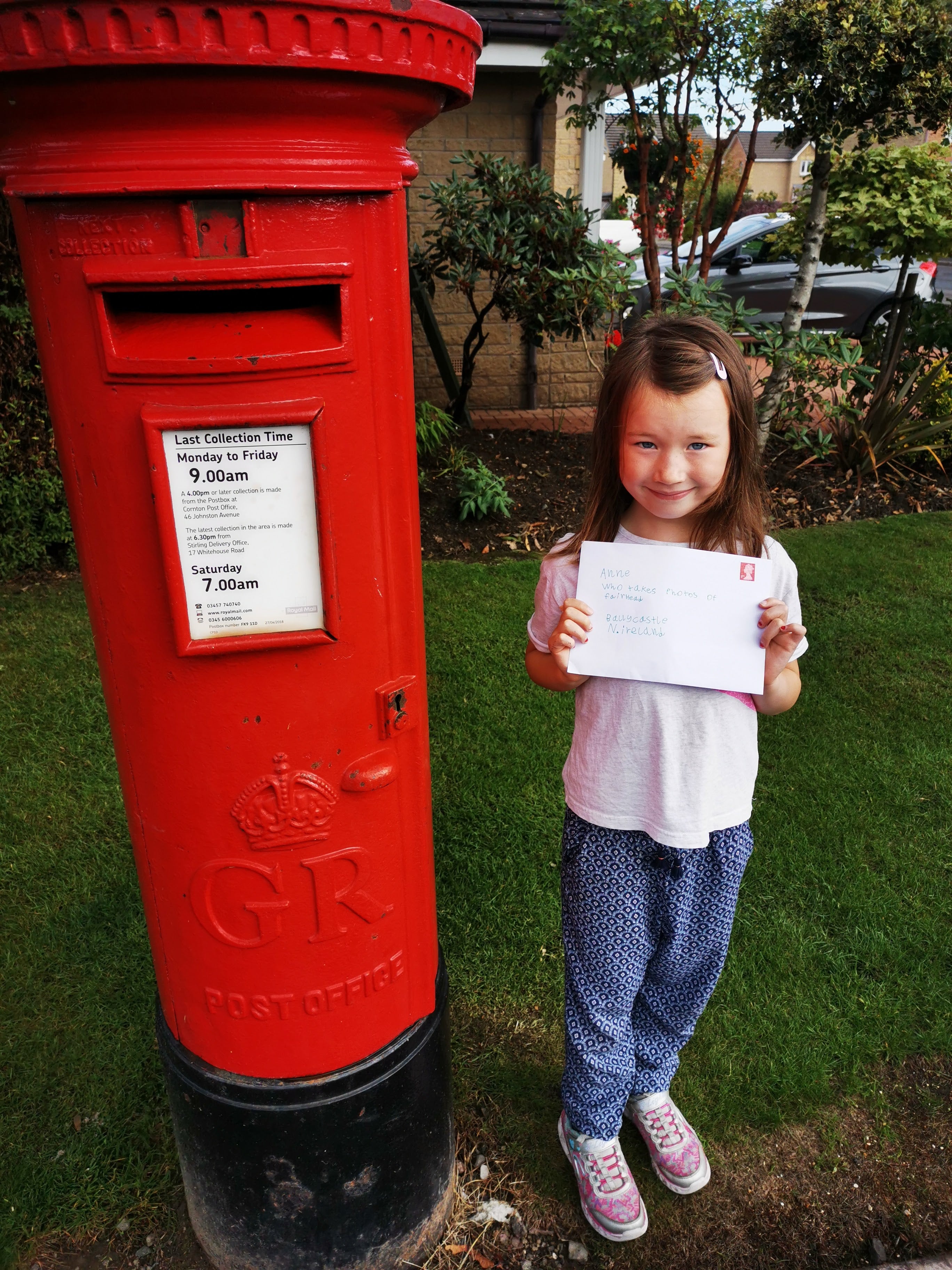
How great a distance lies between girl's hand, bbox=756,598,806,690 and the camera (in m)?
1.55

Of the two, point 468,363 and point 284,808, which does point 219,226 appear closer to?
point 284,808

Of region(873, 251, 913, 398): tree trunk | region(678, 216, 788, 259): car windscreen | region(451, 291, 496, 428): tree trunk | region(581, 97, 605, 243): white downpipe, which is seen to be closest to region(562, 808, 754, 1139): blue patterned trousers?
region(451, 291, 496, 428): tree trunk

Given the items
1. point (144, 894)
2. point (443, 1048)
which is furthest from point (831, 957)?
point (144, 894)

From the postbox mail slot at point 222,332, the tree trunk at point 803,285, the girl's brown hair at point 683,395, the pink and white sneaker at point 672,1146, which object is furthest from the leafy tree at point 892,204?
the postbox mail slot at point 222,332

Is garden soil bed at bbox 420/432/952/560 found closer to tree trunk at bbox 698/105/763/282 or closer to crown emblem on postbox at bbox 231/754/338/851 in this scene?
tree trunk at bbox 698/105/763/282

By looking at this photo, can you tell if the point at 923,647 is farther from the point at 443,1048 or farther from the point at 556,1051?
the point at 443,1048

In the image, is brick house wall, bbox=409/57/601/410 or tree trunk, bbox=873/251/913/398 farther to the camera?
brick house wall, bbox=409/57/601/410

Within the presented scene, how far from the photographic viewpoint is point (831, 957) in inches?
101

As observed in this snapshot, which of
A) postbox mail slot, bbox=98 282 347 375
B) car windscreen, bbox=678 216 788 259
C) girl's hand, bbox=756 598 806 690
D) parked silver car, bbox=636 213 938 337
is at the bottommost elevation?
parked silver car, bbox=636 213 938 337

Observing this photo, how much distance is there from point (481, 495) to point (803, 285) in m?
2.15

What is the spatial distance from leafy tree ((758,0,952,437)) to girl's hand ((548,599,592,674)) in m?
3.96

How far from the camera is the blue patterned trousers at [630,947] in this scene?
173cm

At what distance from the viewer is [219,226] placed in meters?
1.10

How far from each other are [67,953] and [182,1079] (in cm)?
113
